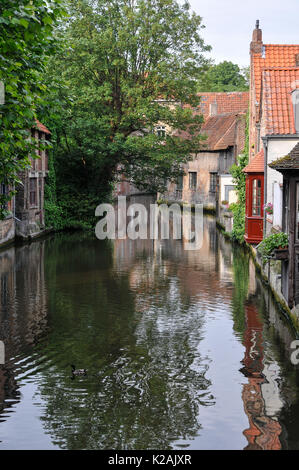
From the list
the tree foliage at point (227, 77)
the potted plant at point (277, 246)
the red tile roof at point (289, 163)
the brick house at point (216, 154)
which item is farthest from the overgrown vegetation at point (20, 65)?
the tree foliage at point (227, 77)

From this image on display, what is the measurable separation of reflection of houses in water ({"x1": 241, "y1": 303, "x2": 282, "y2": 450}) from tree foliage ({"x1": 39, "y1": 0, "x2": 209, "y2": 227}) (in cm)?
2307

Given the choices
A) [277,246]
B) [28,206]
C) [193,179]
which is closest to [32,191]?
[28,206]

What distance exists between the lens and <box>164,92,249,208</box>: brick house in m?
45.6

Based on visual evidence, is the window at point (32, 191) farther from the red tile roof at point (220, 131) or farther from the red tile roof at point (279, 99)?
the red tile roof at point (220, 131)

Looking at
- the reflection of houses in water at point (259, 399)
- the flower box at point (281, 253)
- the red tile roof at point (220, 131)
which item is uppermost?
the red tile roof at point (220, 131)

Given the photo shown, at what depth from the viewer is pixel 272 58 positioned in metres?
31.5

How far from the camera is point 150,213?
54750 millimetres

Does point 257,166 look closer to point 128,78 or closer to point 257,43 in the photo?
point 257,43

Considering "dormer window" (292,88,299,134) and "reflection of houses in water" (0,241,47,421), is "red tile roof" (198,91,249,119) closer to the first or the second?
"dormer window" (292,88,299,134)

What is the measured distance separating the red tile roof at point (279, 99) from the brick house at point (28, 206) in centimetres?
Result: 1011

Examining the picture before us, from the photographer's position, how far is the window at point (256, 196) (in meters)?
25.0

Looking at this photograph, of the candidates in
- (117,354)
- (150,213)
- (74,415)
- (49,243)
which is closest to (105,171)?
(49,243)

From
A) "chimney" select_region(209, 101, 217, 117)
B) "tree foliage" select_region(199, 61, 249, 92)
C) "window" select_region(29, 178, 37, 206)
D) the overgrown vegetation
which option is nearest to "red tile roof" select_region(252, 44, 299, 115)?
"window" select_region(29, 178, 37, 206)
